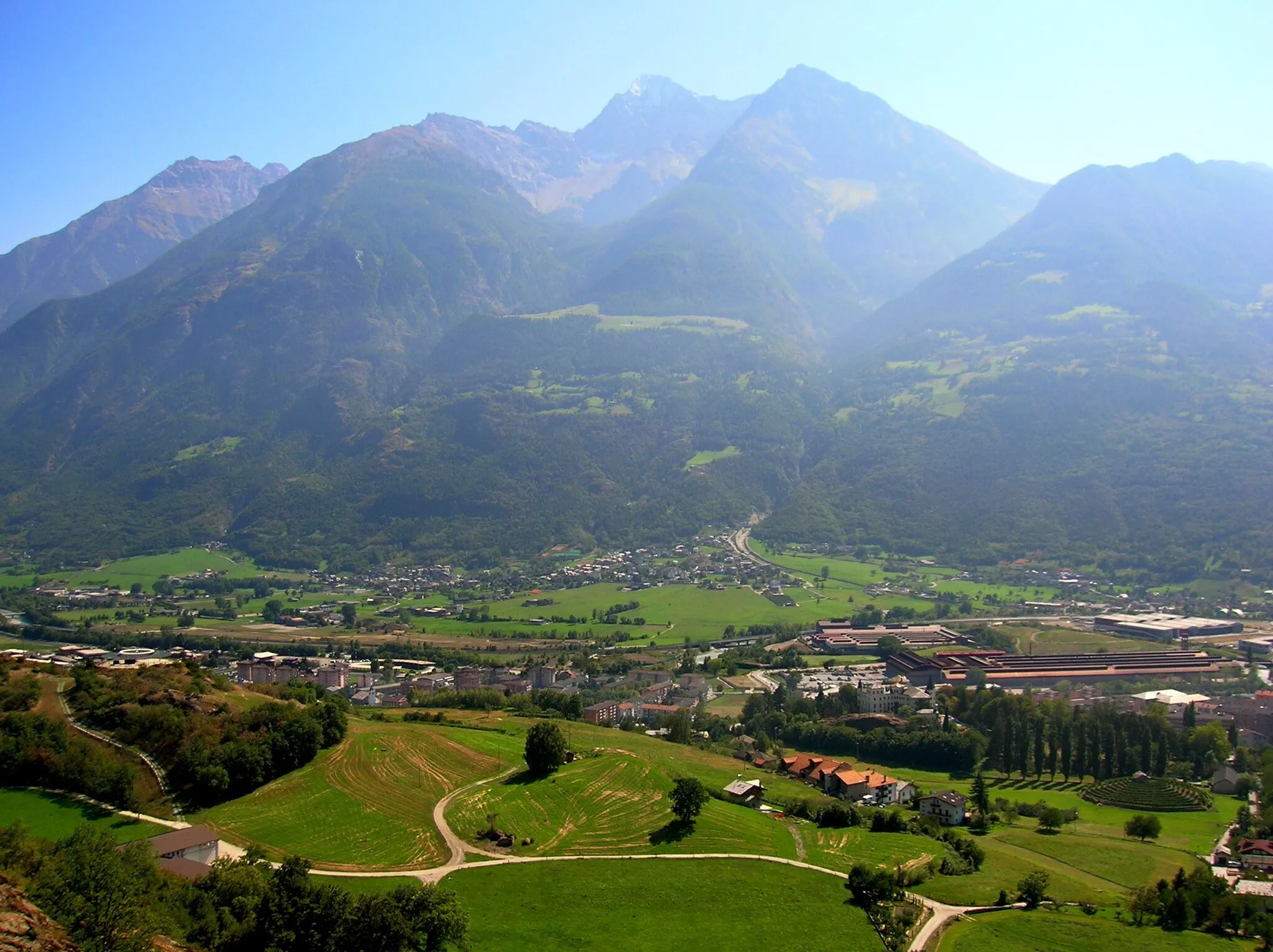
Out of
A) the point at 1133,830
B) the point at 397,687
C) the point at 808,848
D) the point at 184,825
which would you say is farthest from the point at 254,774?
the point at 1133,830

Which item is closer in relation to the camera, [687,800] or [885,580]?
[687,800]

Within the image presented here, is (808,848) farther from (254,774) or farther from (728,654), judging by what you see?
(728,654)

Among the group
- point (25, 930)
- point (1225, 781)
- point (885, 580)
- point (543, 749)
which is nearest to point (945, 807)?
point (1225, 781)

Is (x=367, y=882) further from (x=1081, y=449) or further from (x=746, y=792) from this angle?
(x=1081, y=449)

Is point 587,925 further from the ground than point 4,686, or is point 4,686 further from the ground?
point 4,686

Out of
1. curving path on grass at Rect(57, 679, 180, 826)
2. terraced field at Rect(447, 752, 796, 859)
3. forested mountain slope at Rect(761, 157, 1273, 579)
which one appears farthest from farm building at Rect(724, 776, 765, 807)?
forested mountain slope at Rect(761, 157, 1273, 579)

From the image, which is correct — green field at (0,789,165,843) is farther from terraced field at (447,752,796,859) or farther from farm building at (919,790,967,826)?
farm building at (919,790,967,826)

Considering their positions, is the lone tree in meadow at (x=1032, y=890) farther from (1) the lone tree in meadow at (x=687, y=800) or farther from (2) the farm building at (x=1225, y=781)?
(2) the farm building at (x=1225, y=781)
